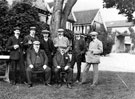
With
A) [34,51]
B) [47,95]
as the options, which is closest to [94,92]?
[47,95]

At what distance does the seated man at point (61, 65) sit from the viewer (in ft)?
23.7

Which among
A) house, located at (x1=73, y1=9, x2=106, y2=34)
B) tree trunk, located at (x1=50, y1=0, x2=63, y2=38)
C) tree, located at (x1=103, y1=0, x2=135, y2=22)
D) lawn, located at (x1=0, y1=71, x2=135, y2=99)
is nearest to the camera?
lawn, located at (x1=0, y1=71, x2=135, y2=99)

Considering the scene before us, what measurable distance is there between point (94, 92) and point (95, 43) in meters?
1.84

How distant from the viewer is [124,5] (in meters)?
15.5

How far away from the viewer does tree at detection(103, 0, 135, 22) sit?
15136 millimetres

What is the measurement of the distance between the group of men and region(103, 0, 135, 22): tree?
881 cm

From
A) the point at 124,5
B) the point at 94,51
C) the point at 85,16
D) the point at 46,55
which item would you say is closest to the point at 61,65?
the point at 46,55

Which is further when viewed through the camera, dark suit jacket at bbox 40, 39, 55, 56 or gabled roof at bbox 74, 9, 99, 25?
gabled roof at bbox 74, 9, 99, 25

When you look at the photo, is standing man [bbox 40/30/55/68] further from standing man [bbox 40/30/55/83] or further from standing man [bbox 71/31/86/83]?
standing man [bbox 71/31/86/83]

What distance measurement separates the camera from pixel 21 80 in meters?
7.69

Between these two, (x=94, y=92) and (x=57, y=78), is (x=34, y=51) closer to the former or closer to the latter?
(x=57, y=78)

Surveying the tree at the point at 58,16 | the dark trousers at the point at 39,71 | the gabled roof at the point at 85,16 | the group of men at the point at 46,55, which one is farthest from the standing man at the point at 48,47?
the gabled roof at the point at 85,16

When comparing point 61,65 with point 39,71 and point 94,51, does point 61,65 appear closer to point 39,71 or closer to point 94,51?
point 39,71

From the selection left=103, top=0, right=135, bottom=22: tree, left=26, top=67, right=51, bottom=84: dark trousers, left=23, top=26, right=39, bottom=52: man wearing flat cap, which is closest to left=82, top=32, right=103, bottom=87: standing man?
left=26, top=67, right=51, bottom=84: dark trousers
